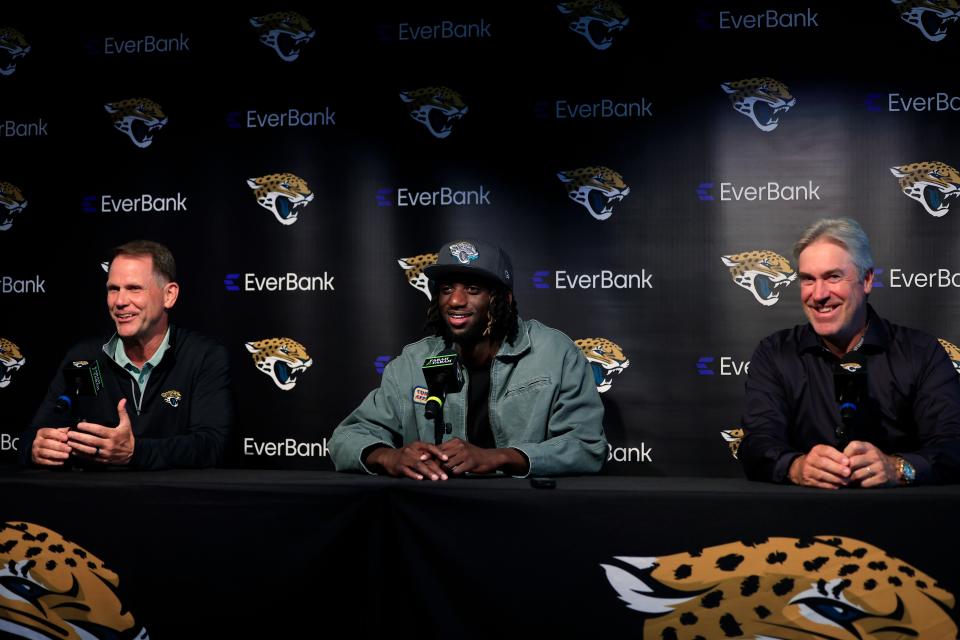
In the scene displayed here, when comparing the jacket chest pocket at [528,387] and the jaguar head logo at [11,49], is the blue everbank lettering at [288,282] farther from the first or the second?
the jaguar head logo at [11,49]

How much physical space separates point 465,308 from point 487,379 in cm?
26

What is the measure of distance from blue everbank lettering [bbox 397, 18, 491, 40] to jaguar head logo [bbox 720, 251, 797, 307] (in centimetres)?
145

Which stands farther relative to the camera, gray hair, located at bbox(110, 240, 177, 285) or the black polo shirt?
gray hair, located at bbox(110, 240, 177, 285)

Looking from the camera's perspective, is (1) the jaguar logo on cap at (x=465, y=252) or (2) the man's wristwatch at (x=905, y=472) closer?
(2) the man's wristwatch at (x=905, y=472)

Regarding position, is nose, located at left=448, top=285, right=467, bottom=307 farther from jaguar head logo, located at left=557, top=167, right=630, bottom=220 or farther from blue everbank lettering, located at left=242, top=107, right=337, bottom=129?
blue everbank lettering, located at left=242, top=107, right=337, bottom=129

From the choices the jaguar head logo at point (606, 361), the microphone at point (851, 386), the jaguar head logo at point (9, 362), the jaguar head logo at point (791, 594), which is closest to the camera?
the jaguar head logo at point (791, 594)

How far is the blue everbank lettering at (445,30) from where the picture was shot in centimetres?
376

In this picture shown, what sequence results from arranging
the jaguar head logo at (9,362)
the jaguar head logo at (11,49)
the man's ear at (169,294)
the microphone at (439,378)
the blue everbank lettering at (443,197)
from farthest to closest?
the jaguar head logo at (11,49) → the jaguar head logo at (9,362) → the blue everbank lettering at (443,197) → the man's ear at (169,294) → the microphone at (439,378)

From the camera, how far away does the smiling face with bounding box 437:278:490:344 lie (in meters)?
2.98

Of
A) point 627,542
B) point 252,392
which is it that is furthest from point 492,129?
point 627,542

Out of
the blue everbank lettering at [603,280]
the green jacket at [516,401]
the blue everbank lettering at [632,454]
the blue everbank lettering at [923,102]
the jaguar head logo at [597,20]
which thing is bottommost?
the blue everbank lettering at [632,454]

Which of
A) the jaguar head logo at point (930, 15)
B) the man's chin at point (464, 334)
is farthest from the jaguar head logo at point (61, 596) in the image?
the jaguar head logo at point (930, 15)

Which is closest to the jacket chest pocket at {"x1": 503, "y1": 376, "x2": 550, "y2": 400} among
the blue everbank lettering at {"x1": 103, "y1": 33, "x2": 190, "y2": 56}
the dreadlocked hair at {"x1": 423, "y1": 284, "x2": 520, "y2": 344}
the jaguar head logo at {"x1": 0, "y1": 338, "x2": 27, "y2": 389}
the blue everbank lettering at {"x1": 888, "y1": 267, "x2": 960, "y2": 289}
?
the dreadlocked hair at {"x1": 423, "y1": 284, "x2": 520, "y2": 344}

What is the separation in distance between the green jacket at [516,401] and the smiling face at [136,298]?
2.73 feet
